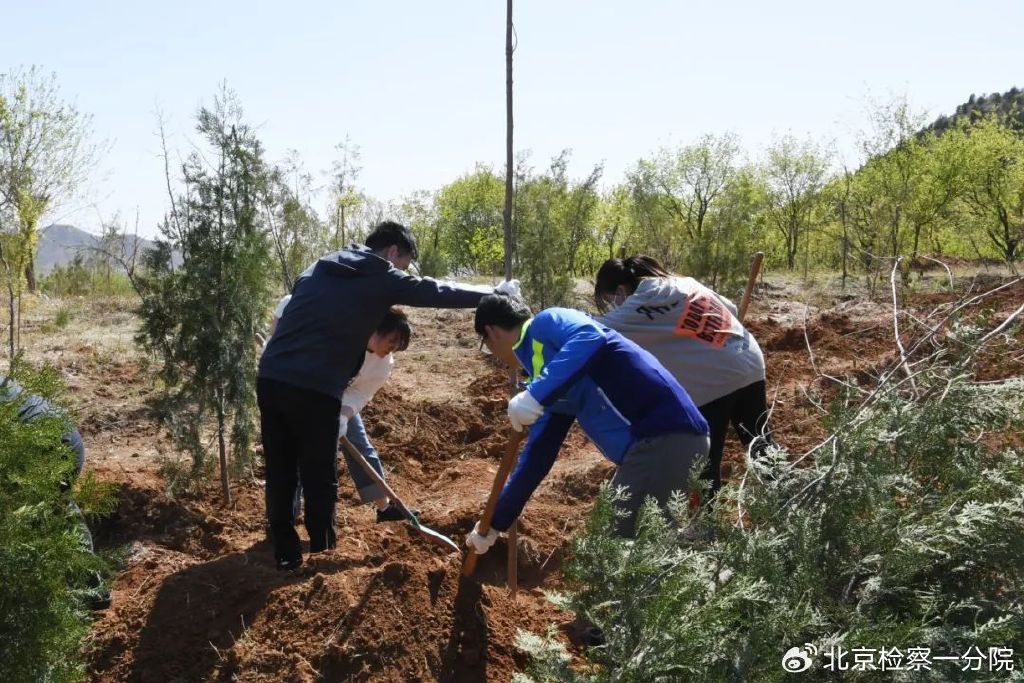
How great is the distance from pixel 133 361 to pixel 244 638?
615 cm

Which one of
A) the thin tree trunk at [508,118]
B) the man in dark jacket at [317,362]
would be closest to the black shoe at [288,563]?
the man in dark jacket at [317,362]

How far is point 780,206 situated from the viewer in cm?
3138

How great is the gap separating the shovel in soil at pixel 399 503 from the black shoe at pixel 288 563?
758mm

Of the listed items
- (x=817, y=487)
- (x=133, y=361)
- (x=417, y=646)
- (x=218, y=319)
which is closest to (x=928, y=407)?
(x=817, y=487)

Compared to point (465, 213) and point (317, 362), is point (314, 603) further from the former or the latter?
point (465, 213)

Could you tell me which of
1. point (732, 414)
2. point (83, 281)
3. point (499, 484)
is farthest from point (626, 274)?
point (83, 281)

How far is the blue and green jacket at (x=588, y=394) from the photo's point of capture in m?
3.17

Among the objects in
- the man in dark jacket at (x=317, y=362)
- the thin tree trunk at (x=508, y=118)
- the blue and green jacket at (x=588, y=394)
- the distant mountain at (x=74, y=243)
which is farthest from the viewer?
the distant mountain at (x=74, y=243)

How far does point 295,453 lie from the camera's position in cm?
441

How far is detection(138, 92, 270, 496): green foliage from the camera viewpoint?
16.7ft

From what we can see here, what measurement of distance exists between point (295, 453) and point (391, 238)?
1182 mm

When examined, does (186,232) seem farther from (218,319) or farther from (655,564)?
(655,564)

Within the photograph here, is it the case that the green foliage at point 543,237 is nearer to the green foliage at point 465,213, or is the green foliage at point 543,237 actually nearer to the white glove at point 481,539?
the white glove at point 481,539

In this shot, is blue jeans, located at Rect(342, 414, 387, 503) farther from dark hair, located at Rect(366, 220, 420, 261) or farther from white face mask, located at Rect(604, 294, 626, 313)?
white face mask, located at Rect(604, 294, 626, 313)
